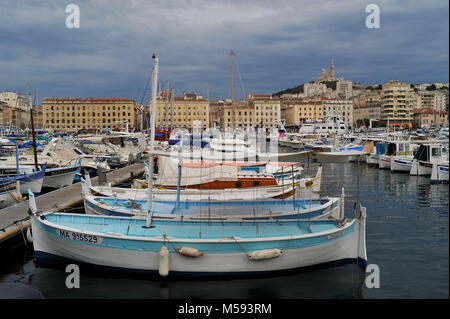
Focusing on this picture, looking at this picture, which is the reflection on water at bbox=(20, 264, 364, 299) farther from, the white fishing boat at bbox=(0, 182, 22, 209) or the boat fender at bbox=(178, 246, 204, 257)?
the white fishing boat at bbox=(0, 182, 22, 209)

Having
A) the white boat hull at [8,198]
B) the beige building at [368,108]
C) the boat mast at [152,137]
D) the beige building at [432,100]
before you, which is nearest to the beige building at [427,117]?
the beige building at [368,108]

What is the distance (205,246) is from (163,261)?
1071mm

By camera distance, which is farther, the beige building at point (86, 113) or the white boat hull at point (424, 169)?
the beige building at point (86, 113)

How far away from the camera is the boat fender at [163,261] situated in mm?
10445

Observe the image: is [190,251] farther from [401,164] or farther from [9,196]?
[401,164]

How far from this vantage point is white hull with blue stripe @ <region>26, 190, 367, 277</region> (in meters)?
10.6

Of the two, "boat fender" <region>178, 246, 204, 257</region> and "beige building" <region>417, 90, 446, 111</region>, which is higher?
"beige building" <region>417, 90, 446, 111</region>

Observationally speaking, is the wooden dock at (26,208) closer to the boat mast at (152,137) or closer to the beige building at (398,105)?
the boat mast at (152,137)

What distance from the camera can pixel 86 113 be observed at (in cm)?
12775

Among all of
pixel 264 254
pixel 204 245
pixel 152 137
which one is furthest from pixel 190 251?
pixel 152 137

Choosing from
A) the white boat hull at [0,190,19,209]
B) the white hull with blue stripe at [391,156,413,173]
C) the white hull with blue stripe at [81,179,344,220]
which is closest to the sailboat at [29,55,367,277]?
the white hull with blue stripe at [81,179,344,220]

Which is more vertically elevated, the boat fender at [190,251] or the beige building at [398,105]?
the beige building at [398,105]
